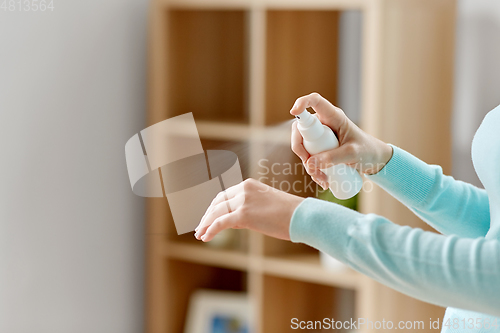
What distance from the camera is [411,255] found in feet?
1.44

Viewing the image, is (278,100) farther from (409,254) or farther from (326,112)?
(409,254)

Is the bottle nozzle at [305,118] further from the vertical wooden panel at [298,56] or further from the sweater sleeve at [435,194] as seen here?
the vertical wooden panel at [298,56]

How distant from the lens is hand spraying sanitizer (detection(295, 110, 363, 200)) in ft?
1.85

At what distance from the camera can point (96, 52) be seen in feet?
4.24

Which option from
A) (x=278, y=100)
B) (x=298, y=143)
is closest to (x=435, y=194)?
(x=298, y=143)

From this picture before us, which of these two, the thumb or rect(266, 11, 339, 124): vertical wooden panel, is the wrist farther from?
rect(266, 11, 339, 124): vertical wooden panel

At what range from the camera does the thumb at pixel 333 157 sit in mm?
581

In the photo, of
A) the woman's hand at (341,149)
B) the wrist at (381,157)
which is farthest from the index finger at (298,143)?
the wrist at (381,157)

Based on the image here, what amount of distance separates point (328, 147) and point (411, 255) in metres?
0.18

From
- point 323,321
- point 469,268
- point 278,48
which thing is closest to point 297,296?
point 323,321

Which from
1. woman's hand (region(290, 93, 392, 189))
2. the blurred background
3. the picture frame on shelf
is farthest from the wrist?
the picture frame on shelf

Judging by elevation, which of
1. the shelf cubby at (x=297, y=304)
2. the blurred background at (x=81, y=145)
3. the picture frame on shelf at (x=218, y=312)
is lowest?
the picture frame on shelf at (x=218, y=312)

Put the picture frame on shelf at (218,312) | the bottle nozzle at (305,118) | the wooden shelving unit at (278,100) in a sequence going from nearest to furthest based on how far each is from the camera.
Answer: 1. the bottle nozzle at (305,118)
2. the wooden shelving unit at (278,100)
3. the picture frame on shelf at (218,312)

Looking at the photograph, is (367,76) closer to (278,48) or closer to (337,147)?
(278,48)
